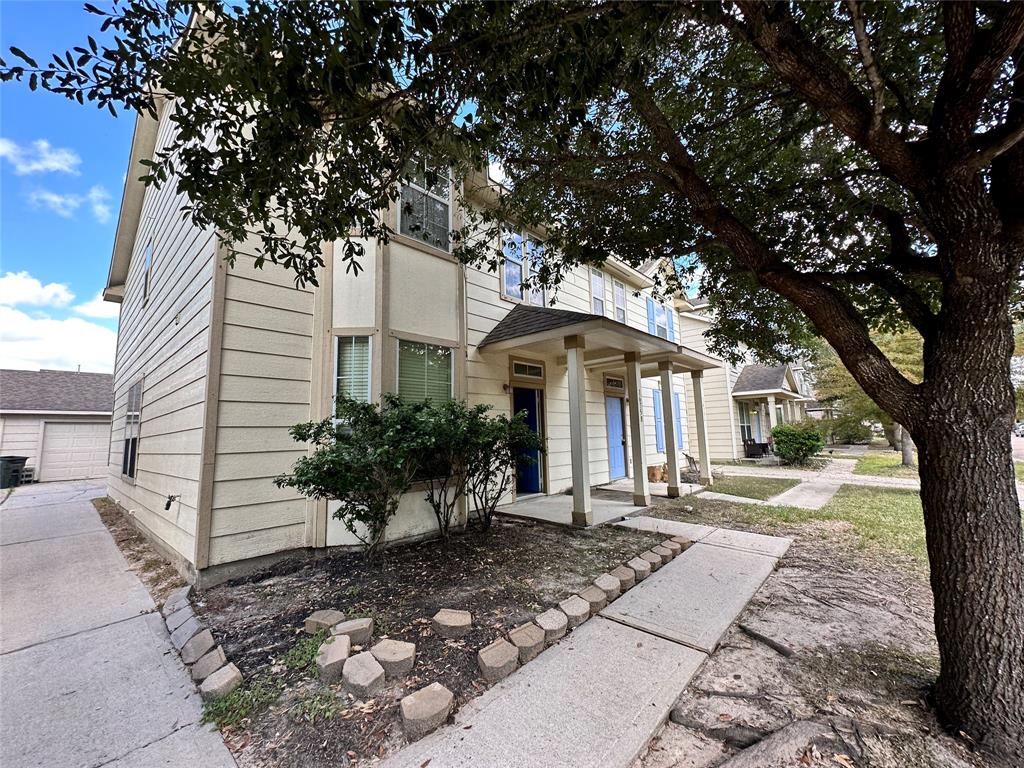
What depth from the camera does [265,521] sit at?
433 cm

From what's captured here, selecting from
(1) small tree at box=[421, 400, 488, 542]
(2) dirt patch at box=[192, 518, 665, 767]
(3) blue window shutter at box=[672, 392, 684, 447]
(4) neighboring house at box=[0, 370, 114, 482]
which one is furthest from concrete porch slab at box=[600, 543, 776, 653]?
(4) neighboring house at box=[0, 370, 114, 482]

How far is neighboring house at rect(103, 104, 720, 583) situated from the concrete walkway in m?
2.44

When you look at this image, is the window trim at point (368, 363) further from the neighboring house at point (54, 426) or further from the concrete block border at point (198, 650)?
the neighboring house at point (54, 426)

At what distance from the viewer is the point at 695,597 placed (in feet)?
11.9

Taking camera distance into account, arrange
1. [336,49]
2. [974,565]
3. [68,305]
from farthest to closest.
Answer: [68,305], [974,565], [336,49]

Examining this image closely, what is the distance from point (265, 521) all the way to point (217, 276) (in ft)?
8.89

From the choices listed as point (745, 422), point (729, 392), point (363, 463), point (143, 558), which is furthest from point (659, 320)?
point (143, 558)

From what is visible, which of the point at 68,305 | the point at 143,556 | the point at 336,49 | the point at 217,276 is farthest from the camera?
the point at 68,305

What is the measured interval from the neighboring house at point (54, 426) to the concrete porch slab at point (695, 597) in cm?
1715

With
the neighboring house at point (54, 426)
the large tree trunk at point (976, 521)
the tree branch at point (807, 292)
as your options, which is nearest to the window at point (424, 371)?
the tree branch at point (807, 292)

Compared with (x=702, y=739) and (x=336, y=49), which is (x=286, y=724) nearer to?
(x=702, y=739)

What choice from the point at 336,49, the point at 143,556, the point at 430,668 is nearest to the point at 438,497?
the point at 430,668

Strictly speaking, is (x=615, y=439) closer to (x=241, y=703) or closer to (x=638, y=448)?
(x=638, y=448)

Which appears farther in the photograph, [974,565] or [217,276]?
[217,276]
